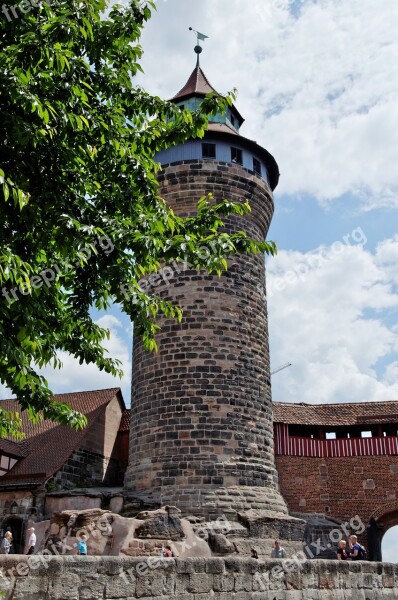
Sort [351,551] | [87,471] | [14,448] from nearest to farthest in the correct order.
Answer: [351,551]
[87,471]
[14,448]

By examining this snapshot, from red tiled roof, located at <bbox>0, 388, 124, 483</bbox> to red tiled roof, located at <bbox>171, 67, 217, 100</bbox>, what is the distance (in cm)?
986

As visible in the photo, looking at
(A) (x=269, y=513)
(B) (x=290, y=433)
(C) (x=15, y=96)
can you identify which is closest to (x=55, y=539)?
(A) (x=269, y=513)

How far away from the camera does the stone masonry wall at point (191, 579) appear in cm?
523

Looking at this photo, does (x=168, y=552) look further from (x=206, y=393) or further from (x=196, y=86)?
(x=196, y=86)

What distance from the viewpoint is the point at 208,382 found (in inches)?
581

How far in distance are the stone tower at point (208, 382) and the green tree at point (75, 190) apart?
264 inches

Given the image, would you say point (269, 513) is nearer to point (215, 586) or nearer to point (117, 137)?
point (215, 586)

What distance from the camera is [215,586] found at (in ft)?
22.4

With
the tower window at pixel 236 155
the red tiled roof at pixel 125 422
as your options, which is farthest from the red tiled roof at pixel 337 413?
the tower window at pixel 236 155

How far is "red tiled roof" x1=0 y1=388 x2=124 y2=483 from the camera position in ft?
56.6

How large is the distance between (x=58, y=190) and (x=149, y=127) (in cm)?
170

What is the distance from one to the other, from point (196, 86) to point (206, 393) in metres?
10.2

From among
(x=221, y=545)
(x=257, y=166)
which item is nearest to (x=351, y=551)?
(x=221, y=545)

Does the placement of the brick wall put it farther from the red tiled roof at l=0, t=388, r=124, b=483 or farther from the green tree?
the green tree
